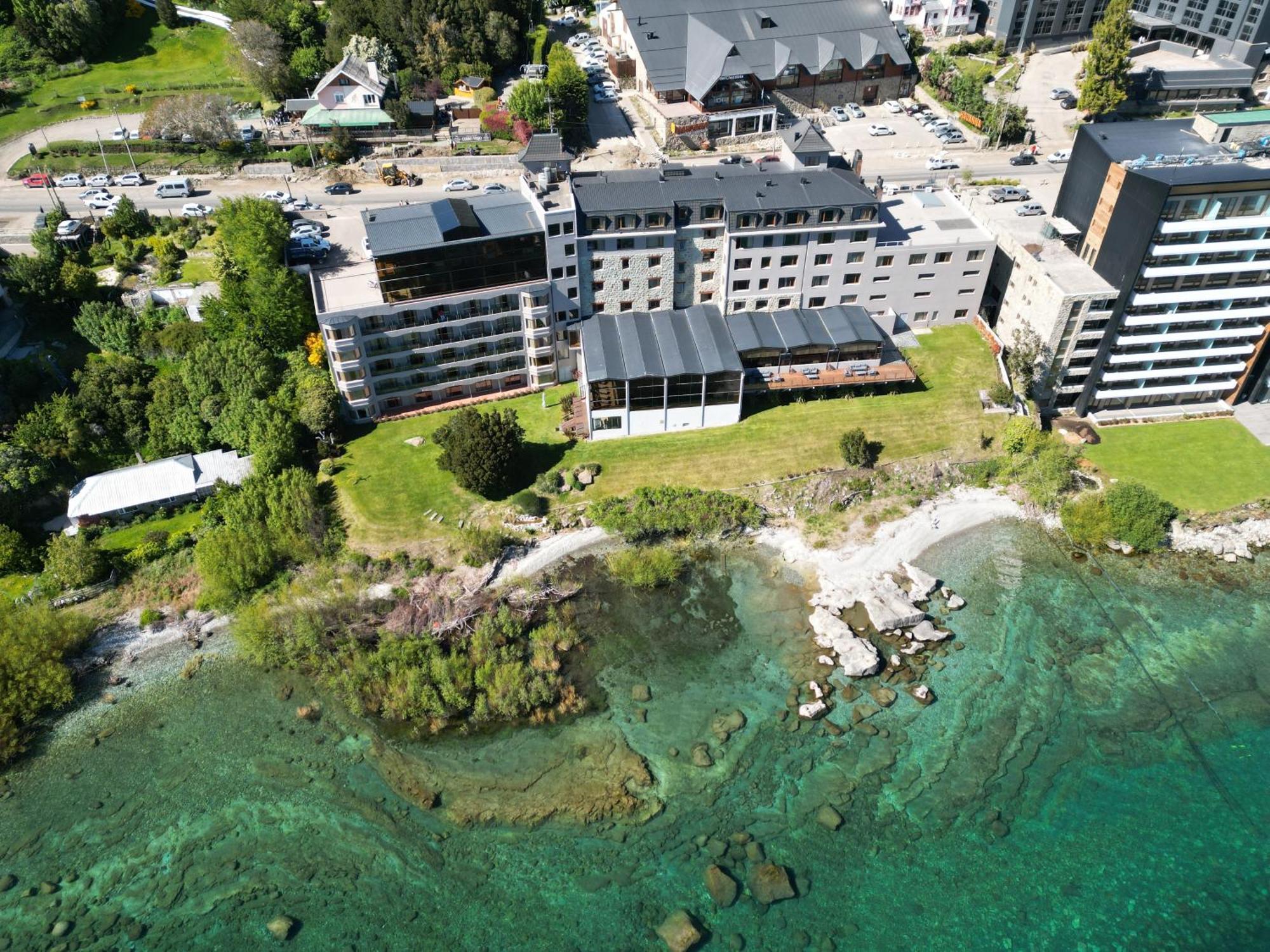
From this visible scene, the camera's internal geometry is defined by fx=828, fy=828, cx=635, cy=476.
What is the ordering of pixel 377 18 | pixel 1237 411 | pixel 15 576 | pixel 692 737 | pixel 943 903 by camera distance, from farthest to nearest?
pixel 377 18 < pixel 1237 411 < pixel 15 576 < pixel 692 737 < pixel 943 903

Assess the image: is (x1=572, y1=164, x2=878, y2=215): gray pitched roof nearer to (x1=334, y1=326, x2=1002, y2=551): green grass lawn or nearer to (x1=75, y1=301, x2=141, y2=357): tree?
(x1=334, y1=326, x2=1002, y2=551): green grass lawn

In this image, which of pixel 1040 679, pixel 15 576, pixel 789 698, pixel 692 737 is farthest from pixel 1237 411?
pixel 15 576

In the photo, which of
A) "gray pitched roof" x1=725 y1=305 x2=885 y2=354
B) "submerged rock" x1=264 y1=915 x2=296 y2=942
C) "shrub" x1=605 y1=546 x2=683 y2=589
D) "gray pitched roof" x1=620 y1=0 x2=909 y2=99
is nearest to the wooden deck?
"gray pitched roof" x1=725 y1=305 x2=885 y2=354

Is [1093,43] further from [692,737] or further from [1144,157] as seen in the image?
[692,737]

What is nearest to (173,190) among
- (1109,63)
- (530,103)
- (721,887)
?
(530,103)

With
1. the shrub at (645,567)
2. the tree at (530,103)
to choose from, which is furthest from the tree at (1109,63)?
the shrub at (645,567)
